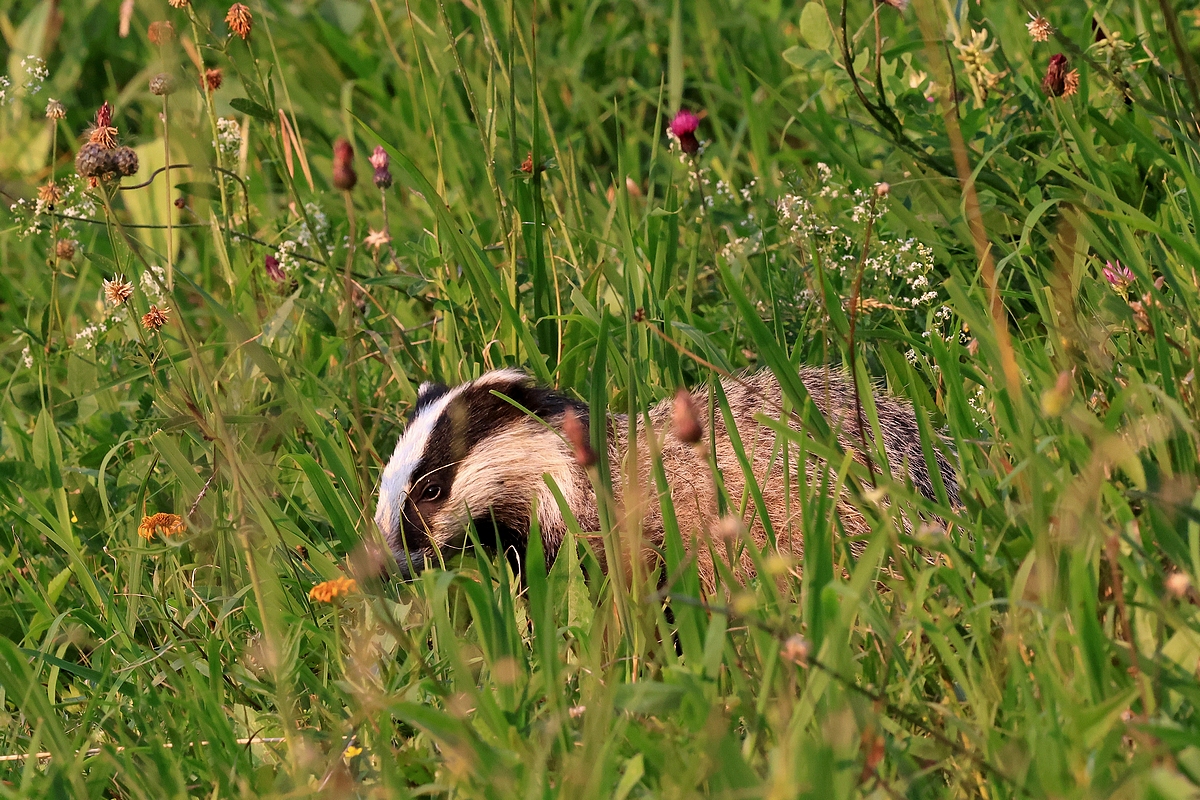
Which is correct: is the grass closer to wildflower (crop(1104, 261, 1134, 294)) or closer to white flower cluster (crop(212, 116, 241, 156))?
wildflower (crop(1104, 261, 1134, 294))

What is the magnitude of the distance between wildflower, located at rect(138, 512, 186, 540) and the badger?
23.4 inches

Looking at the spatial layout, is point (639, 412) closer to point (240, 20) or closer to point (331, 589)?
point (331, 589)

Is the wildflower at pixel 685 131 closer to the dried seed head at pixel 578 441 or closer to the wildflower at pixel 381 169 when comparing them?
the wildflower at pixel 381 169

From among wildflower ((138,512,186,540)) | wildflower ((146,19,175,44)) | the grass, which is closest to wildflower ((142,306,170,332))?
the grass

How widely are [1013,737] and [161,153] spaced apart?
5751 millimetres

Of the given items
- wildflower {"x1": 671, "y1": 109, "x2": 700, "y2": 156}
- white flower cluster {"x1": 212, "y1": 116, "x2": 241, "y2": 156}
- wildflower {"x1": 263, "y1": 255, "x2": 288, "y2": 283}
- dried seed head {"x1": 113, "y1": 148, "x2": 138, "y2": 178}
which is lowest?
wildflower {"x1": 263, "y1": 255, "x2": 288, "y2": 283}

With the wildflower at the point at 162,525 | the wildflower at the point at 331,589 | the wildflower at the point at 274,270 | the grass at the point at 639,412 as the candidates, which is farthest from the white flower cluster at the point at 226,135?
the wildflower at the point at 331,589

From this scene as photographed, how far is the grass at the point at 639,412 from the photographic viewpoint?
2398 mm

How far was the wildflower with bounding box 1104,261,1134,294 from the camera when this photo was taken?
376 cm

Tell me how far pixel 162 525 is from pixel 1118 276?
284 cm

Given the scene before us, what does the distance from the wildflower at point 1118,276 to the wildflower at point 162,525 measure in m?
2.78

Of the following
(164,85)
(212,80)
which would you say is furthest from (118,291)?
(212,80)

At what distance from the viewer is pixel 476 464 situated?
4.19 m

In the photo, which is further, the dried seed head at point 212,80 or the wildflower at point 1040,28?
the dried seed head at point 212,80
